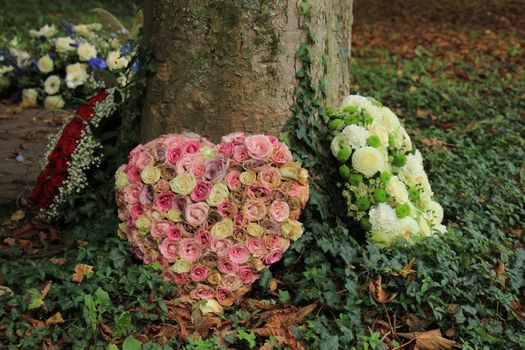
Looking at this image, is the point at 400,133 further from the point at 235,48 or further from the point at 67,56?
the point at 67,56

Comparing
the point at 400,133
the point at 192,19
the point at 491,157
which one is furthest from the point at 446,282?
the point at 491,157

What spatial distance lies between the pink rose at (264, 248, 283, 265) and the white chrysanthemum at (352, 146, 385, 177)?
61 cm

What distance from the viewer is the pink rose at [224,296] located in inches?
124

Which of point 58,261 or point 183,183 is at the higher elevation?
point 183,183

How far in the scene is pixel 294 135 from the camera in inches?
141

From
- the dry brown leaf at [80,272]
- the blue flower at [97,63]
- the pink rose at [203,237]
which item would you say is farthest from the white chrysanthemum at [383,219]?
the blue flower at [97,63]

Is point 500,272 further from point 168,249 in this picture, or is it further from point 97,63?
point 97,63

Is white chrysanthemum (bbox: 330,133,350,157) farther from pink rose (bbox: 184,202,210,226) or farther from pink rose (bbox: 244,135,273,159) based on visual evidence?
pink rose (bbox: 184,202,210,226)

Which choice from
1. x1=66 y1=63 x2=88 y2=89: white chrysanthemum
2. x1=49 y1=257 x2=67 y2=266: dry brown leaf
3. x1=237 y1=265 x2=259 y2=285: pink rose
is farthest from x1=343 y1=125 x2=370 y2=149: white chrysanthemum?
x1=66 y1=63 x2=88 y2=89: white chrysanthemum

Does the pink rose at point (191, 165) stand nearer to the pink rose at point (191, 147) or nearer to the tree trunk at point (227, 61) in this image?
the pink rose at point (191, 147)

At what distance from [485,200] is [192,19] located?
221 cm

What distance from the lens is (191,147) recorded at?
3334 millimetres

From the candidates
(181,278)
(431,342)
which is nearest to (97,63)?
(181,278)

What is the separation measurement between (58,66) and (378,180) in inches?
173
